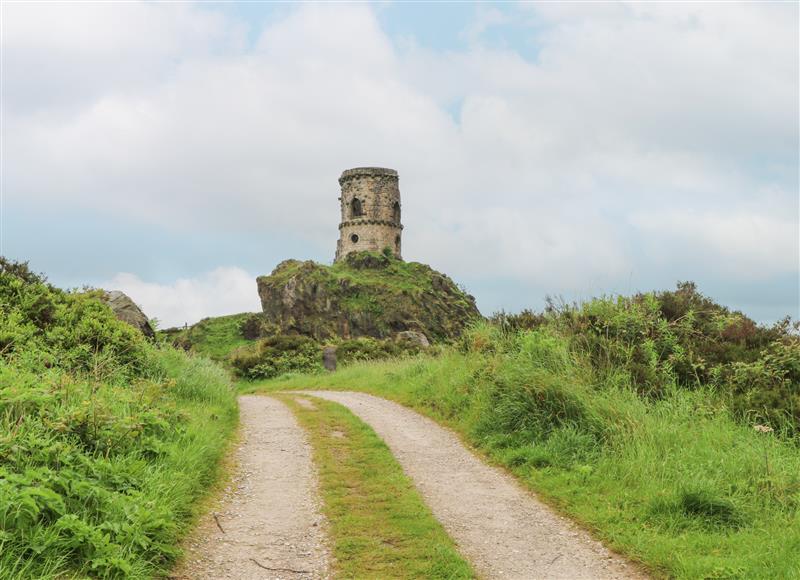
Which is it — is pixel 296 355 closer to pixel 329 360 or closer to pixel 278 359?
pixel 278 359

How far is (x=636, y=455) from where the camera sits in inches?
339

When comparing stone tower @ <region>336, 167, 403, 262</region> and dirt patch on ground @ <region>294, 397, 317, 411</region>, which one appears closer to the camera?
dirt patch on ground @ <region>294, 397, 317, 411</region>

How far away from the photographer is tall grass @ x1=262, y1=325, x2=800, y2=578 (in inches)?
251

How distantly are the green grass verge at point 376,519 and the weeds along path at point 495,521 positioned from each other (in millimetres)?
251

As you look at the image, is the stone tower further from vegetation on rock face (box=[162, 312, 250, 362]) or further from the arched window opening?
vegetation on rock face (box=[162, 312, 250, 362])

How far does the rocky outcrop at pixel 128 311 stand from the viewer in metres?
18.1

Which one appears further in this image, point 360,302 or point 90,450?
point 360,302

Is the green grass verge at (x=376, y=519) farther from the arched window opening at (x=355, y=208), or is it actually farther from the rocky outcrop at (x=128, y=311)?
the arched window opening at (x=355, y=208)

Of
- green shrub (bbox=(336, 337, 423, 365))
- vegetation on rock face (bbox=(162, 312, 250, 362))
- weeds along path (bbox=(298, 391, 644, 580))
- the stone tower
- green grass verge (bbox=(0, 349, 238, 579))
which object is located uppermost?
the stone tower

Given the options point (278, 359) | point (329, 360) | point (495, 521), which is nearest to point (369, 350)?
point (278, 359)

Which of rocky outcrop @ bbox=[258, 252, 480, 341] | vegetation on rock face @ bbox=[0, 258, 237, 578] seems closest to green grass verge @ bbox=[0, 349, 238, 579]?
vegetation on rock face @ bbox=[0, 258, 237, 578]

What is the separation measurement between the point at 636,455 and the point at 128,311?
48.4 ft

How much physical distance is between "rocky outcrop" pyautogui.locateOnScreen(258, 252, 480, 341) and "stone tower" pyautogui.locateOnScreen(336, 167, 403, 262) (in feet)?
11.1

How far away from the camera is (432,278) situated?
6862 centimetres
